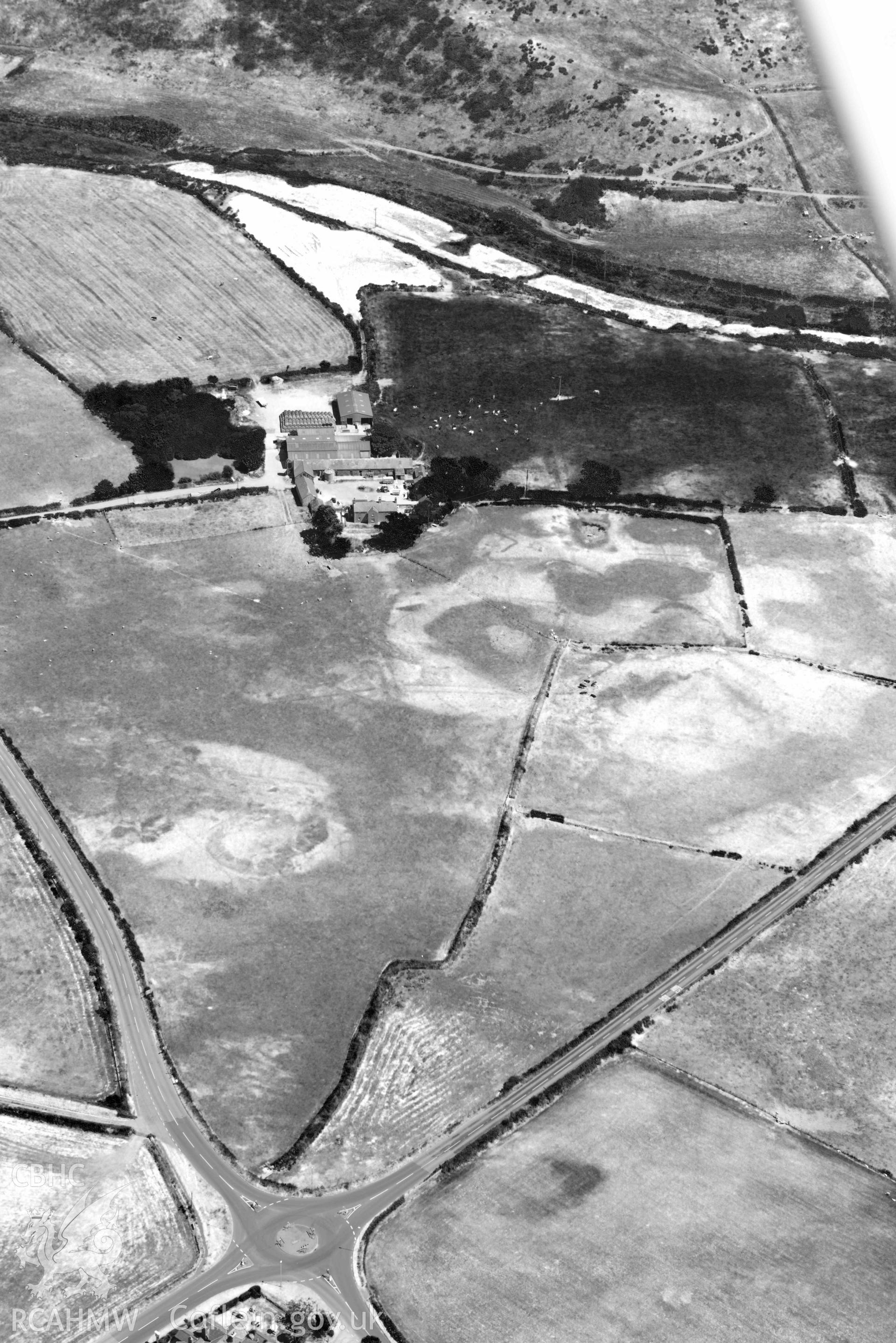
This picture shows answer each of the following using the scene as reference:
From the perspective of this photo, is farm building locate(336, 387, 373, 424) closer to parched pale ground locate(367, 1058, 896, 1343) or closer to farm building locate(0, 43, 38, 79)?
parched pale ground locate(367, 1058, 896, 1343)

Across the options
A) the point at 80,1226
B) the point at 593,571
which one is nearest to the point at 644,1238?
the point at 80,1226

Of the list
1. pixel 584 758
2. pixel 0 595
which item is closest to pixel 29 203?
pixel 0 595

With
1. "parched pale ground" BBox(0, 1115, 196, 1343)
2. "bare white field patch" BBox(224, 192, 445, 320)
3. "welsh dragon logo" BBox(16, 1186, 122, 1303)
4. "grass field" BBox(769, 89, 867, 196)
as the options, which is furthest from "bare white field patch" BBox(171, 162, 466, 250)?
"welsh dragon logo" BBox(16, 1186, 122, 1303)

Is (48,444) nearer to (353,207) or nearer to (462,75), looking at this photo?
(353,207)

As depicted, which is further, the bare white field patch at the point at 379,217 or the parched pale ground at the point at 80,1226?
the bare white field patch at the point at 379,217

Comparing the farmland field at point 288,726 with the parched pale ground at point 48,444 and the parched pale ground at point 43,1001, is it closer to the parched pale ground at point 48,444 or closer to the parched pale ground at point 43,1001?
the parched pale ground at point 43,1001

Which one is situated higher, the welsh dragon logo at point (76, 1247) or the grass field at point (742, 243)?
the welsh dragon logo at point (76, 1247)

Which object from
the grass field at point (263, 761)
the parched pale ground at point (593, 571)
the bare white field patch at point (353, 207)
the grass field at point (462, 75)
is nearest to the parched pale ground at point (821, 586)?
the parched pale ground at point (593, 571)
